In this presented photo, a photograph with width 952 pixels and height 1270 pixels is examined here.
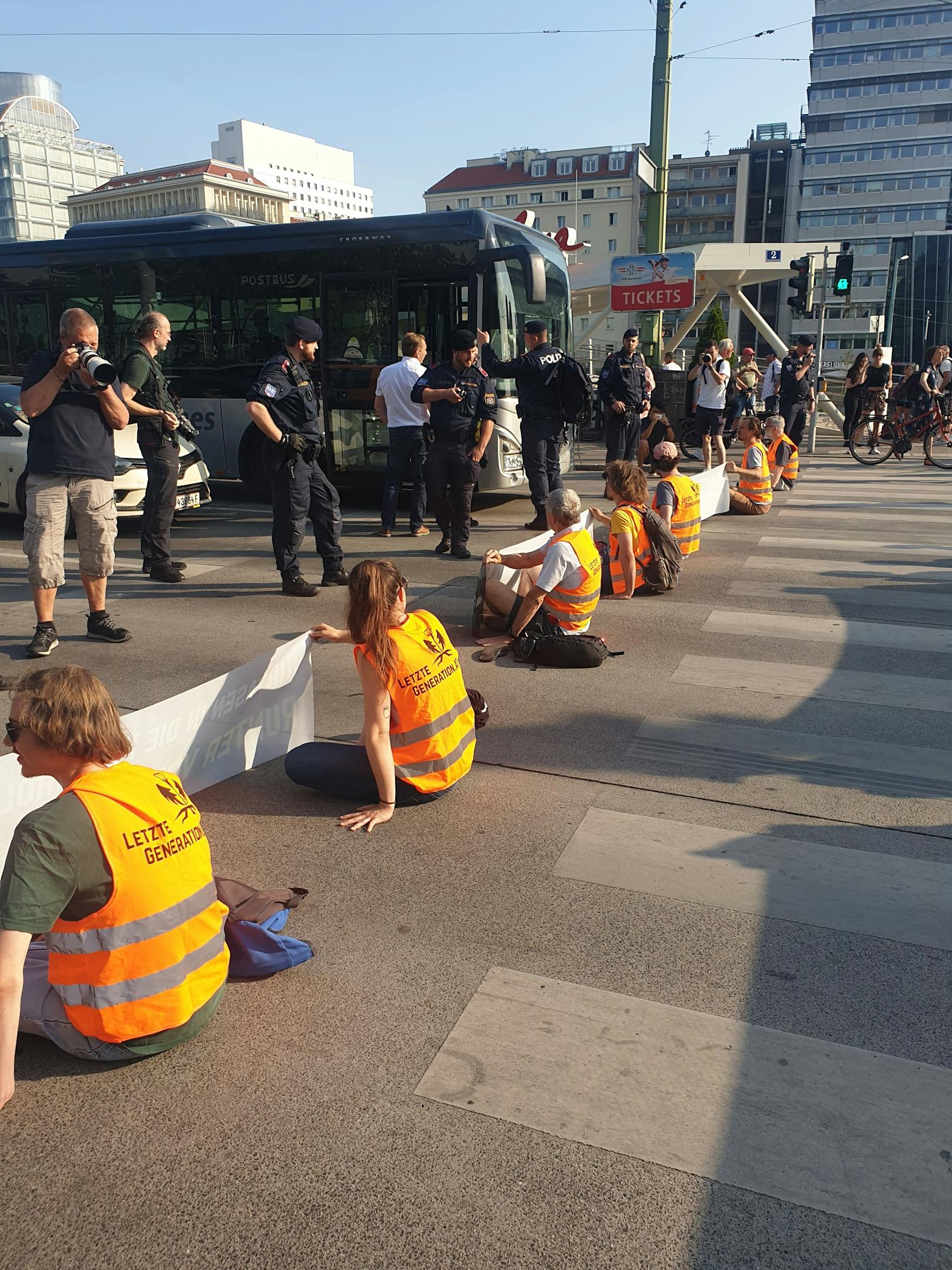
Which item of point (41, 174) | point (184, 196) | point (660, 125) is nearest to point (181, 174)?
point (184, 196)

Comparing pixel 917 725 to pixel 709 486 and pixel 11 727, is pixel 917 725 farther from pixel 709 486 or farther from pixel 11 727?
pixel 709 486

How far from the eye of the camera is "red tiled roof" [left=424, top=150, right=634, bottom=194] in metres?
109

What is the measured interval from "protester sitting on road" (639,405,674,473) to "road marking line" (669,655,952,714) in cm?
809

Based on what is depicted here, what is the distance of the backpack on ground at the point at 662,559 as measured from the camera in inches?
325

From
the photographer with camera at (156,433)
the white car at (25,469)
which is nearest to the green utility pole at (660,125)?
the white car at (25,469)

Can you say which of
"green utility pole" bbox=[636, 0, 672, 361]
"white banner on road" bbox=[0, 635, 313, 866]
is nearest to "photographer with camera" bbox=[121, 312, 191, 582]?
"white banner on road" bbox=[0, 635, 313, 866]

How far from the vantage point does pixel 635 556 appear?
27.1 feet

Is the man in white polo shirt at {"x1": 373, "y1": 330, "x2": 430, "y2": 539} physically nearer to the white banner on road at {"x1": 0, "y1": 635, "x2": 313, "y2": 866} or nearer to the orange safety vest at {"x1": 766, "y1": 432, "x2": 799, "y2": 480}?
the white banner on road at {"x1": 0, "y1": 635, "x2": 313, "y2": 866}

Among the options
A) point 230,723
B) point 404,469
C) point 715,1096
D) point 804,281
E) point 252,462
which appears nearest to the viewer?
point 715,1096

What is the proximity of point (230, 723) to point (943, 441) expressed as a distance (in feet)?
62.2

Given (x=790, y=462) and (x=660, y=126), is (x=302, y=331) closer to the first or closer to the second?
(x=790, y=462)

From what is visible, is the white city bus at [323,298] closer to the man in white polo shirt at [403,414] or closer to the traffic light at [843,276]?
the man in white polo shirt at [403,414]

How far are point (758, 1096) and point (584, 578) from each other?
Answer: 13.1 ft

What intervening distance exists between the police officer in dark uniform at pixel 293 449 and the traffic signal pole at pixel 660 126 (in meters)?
11.0
